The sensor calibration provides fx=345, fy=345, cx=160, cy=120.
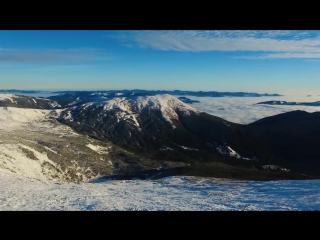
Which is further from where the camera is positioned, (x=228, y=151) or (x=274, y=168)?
(x=228, y=151)

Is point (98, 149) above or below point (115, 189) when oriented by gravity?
below

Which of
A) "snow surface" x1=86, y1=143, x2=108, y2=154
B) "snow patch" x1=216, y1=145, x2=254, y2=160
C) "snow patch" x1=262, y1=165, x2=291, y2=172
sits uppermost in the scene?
"snow surface" x1=86, y1=143, x2=108, y2=154

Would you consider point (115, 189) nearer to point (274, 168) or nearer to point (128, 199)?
point (128, 199)

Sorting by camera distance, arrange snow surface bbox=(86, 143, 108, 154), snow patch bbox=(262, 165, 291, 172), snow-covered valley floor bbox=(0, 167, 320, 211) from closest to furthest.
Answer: snow-covered valley floor bbox=(0, 167, 320, 211), snow surface bbox=(86, 143, 108, 154), snow patch bbox=(262, 165, 291, 172)

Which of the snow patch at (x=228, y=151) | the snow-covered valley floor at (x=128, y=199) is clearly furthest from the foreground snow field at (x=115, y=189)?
the snow patch at (x=228, y=151)

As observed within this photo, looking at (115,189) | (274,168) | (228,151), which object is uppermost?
(115,189)

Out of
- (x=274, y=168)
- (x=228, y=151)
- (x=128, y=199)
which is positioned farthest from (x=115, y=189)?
(x=228, y=151)

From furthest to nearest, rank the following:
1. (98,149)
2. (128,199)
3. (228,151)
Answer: (228,151)
(98,149)
(128,199)

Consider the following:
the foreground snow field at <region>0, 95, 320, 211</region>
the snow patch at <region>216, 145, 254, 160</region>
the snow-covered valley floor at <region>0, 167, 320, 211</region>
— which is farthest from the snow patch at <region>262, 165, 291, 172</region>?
the snow-covered valley floor at <region>0, 167, 320, 211</region>

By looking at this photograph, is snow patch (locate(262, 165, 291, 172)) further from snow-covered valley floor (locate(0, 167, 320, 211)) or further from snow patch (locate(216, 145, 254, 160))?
snow-covered valley floor (locate(0, 167, 320, 211))
